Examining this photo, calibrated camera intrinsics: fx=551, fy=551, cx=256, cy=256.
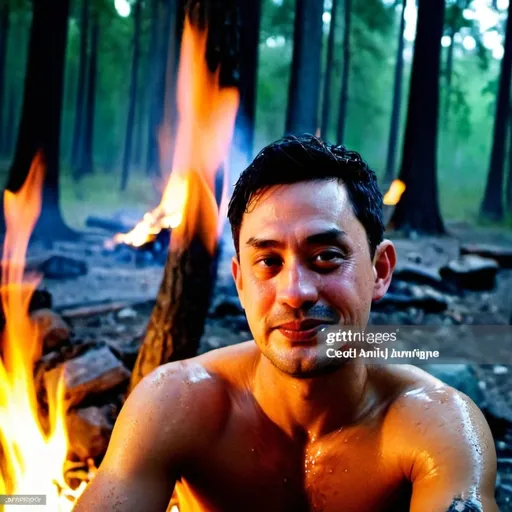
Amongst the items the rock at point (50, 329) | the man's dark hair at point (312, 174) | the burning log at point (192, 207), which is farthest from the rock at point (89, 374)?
the man's dark hair at point (312, 174)

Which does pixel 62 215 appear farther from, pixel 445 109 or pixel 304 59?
pixel 445 109

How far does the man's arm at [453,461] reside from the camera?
1395 millimetres

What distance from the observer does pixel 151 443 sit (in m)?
1.63

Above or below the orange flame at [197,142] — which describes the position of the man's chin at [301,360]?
below

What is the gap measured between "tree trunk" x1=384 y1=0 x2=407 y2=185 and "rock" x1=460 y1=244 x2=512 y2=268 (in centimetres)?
121

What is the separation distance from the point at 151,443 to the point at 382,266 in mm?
875

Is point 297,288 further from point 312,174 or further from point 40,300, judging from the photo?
point 40,300

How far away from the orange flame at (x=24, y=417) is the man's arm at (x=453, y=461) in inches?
80.2

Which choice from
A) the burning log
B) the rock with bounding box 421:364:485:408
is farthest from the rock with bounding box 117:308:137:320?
the rock with bounding box 421:364:485:408

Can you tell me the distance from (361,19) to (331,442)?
5.87 metres

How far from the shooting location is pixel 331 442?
1.69 m

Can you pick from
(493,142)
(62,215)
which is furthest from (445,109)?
(62,215)

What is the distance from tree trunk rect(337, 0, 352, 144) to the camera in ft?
21.4

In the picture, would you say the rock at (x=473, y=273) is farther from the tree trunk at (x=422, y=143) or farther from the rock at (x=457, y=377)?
the rock at (x=457, y=377)
